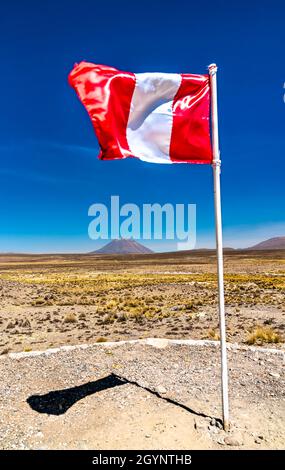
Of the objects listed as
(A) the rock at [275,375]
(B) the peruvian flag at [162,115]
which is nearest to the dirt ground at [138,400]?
(A) the rock at [275,375]

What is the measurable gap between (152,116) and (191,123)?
2.01ft

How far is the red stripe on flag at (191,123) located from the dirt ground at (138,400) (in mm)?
4215

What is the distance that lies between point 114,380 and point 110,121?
18.1 feet

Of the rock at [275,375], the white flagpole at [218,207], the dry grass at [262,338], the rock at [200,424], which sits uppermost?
the white flagpole at [218,207]

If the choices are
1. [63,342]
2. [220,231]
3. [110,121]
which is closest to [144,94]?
[110,121]

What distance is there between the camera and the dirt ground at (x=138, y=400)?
6008 millimetres

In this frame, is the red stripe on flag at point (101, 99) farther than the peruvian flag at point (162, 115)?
No

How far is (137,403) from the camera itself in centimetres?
725

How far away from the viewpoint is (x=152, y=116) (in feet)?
20.1

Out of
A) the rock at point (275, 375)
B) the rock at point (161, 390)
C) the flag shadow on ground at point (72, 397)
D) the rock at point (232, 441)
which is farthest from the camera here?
the rock at point (275, 375)

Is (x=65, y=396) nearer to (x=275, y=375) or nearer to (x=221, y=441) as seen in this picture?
(x=221, y=441)

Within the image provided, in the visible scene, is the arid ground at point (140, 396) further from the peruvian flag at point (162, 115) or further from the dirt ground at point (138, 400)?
the peruvian flag at point (162, 115)

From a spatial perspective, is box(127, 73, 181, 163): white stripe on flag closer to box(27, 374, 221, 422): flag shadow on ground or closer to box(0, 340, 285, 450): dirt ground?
box(0, 340, 285, 450): dirt ground
